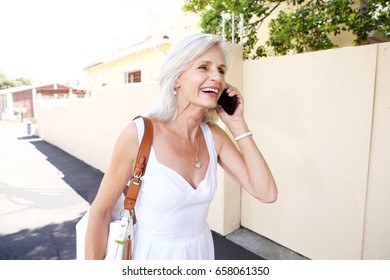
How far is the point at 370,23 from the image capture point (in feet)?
12.5

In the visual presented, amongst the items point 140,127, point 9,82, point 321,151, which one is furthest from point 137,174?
point 9,82

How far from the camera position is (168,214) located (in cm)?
141

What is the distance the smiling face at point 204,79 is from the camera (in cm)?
147

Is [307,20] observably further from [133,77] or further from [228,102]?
[133,77]

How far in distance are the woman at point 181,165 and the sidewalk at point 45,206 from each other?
2021mm

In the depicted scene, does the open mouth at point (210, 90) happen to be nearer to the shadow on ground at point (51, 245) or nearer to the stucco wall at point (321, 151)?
the stucco wall at point (321, 151)

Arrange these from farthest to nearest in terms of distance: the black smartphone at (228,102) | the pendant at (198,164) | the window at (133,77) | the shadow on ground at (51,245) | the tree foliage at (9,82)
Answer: the tree foliage at (9,82) → the window at (133,77) → the shadow on ground at (51,245) → the black smartphone at (228,102) → the pendant at (198,164)

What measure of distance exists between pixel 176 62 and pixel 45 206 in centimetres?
456

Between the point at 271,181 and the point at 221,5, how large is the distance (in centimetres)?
358

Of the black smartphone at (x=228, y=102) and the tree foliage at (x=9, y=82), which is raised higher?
the tree foliage at (x=9, y=82)

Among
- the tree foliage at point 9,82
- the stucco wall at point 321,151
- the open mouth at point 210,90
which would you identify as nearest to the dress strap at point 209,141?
the open mouth at point 210,90

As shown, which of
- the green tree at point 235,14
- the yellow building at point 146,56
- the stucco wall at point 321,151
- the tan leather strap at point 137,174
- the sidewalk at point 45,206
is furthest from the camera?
the yellow building at point 146,56

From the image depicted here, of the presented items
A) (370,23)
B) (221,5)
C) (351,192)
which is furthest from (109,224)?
(370,23)

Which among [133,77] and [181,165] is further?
[133,77]
